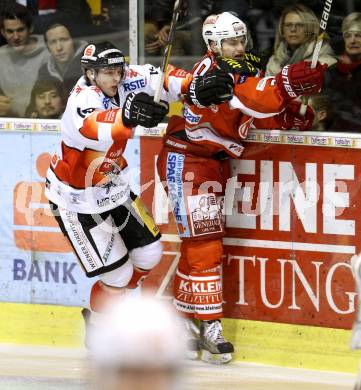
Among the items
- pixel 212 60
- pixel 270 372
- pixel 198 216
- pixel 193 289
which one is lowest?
pixel 270 372

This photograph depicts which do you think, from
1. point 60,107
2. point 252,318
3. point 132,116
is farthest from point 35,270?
point 132,116

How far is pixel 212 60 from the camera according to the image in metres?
4.87

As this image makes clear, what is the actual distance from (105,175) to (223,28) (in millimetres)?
855

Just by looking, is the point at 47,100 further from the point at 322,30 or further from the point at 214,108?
the point at 322,30

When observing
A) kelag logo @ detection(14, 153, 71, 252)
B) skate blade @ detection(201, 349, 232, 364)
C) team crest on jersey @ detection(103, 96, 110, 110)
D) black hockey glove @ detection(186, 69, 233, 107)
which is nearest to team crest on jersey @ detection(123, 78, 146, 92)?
team crest on jersey @ detection(103, 96, 110, 110)

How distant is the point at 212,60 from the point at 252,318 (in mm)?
1244

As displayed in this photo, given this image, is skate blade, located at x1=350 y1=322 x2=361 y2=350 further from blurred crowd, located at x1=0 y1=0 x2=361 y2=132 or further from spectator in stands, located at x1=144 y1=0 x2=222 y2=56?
spectator in stands, located at x1=144 y1=0 x2=222 y2=56

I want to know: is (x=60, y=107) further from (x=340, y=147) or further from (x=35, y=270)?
(x=340, y=147)

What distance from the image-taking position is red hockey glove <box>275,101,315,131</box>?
16.1ft

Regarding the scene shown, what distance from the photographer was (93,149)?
4.79m

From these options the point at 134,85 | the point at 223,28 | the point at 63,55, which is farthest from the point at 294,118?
the point at 63,55

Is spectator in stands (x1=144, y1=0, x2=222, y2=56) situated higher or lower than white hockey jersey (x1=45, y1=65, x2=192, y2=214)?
higher

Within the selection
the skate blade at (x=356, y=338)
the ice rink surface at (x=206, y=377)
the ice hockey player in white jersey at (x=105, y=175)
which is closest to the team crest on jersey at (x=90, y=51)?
the ice hockey player in white jersey at (x=105, y=175)

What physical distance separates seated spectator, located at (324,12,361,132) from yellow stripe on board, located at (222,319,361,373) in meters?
0.96
